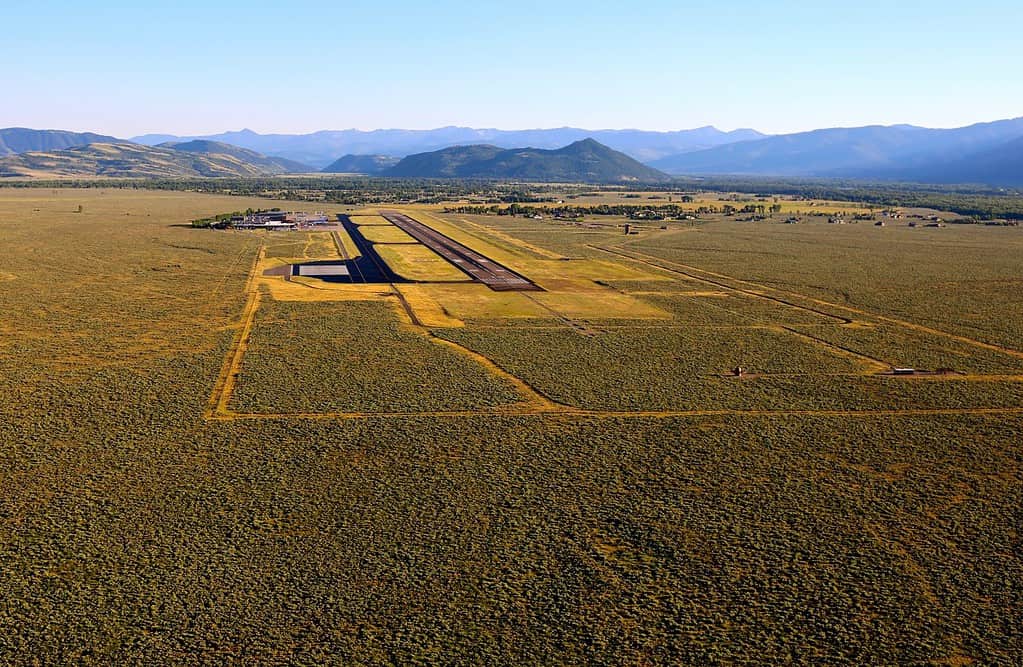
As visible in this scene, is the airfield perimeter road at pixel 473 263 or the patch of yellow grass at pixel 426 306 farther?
the airfield perimeter road at pixel 473 263

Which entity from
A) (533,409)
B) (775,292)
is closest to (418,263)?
(775,292)

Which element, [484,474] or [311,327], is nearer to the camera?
[484,474]

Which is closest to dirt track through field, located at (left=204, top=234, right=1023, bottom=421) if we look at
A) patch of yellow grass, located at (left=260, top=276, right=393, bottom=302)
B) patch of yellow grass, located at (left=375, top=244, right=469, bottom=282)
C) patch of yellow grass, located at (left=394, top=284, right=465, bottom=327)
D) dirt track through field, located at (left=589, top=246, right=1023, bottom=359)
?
dirt track through field, located at (left=589, top=246, right=1023, bottom=359)

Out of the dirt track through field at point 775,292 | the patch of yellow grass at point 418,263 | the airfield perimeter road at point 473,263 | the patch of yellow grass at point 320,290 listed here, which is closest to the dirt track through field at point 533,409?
the dirt track through field at point 775,292

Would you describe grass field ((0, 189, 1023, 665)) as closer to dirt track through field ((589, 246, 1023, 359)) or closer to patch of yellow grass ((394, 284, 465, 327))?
dirt track through field ((589, 246, 1023, 359))

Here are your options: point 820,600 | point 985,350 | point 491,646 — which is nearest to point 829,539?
point 820,600

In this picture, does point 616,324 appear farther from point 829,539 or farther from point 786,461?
point 829,539

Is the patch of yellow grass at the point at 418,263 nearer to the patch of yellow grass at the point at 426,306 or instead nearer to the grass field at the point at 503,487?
the patch of yellow grass at the point at 426,306
